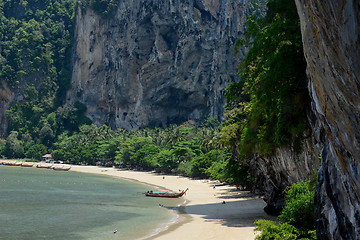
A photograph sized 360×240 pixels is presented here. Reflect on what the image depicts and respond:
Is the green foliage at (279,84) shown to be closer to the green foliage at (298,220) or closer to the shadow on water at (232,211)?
the green foliage at (298,220)

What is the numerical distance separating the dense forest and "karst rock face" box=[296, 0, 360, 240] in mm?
5848

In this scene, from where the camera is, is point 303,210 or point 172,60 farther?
point 172,60

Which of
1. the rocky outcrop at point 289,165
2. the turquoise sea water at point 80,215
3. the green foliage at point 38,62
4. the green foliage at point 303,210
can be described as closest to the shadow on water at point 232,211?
the rocky outcrop at point 289,165

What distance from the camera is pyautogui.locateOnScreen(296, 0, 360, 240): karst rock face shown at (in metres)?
7.48

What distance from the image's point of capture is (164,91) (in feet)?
417

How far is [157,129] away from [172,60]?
2704cm

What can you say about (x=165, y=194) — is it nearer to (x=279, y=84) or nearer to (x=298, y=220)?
(x=279, y=84)

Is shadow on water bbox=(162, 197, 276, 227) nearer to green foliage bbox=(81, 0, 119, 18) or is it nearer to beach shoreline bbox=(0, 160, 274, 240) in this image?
beach shoreline bbox=(0, 160, 274, 240)

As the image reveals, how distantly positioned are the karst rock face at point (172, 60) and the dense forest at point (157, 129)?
24.7 ft

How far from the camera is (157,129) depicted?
370 feet

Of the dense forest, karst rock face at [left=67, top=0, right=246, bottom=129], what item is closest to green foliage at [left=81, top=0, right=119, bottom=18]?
the dense forest

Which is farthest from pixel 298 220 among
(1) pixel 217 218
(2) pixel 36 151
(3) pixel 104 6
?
(3) pixel 104 6

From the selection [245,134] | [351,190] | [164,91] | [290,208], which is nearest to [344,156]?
[351,190]

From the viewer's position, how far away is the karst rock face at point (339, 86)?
294 inches
